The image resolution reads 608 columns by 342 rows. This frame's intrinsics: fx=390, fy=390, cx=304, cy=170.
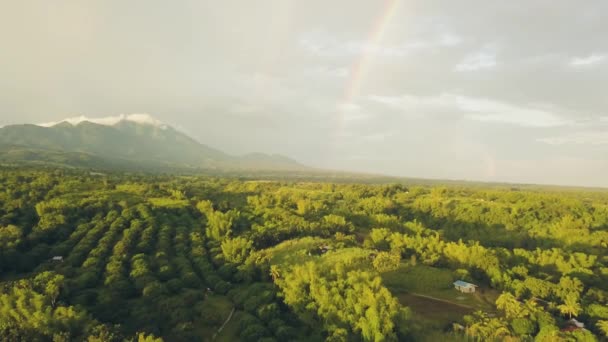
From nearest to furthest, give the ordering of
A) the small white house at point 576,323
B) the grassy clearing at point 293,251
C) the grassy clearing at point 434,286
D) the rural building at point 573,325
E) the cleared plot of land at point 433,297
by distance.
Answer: the rural building at point 573,325
the cleared plot of land at point 433,297
the small white house at point 576,323
the grassy clearing at point 434,286
the grassy clearing at point 293,251

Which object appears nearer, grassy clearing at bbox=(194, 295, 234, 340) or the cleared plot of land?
grassy clearing at bbox=(194, 295, 234, 340)

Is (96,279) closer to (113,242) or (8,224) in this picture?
(113,242)

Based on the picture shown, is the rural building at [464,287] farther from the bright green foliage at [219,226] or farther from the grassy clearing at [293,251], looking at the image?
the bright green foliage at [219,226]

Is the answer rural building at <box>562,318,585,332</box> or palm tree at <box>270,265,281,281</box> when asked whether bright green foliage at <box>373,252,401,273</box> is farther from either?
rural building at <box>562,318,585,332</box>

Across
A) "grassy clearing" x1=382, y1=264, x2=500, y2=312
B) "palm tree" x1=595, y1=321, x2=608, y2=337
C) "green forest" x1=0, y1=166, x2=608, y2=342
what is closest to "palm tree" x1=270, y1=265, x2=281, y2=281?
"green forest" x1=0, y1=166, x2=608, y2=342

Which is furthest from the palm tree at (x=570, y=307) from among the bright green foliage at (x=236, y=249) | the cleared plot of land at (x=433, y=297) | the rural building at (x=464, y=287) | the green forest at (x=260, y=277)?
the bright green foliage at (x=236, y=249)

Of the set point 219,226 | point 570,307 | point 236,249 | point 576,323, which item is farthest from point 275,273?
point 576,323

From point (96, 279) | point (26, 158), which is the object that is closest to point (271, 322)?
point (96, 279)

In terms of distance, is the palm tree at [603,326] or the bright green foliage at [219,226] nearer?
the palm tree at [603,326]

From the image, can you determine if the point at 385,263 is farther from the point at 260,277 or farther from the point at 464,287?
the point at 260,277
